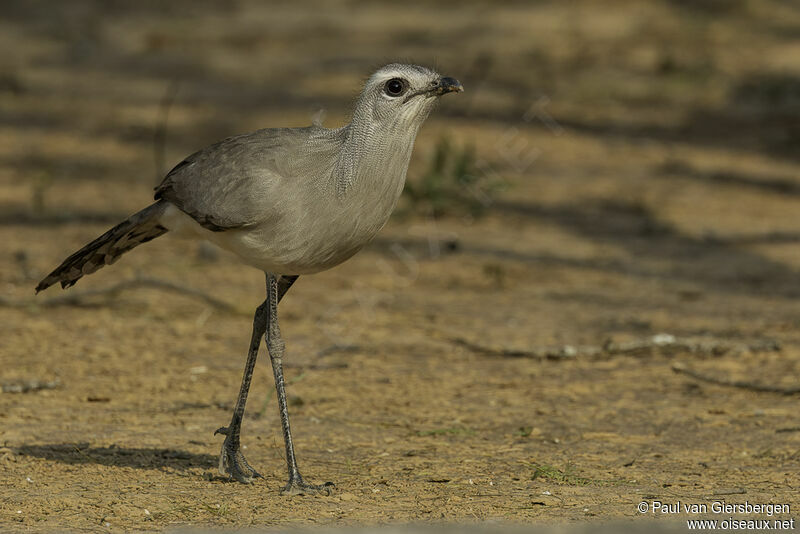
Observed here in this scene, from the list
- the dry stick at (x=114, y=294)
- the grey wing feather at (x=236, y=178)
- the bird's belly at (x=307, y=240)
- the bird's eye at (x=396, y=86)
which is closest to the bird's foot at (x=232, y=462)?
the bird's belly at (x=307, y=240)

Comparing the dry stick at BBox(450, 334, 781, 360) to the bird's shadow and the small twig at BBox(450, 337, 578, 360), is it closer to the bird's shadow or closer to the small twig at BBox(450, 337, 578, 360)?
the small twig at BBox(450, 337, 578, 360)

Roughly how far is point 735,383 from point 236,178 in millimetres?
3204

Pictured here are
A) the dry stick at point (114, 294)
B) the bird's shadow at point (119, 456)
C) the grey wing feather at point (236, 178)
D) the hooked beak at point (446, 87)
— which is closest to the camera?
the hooked beak at point (446, 87)

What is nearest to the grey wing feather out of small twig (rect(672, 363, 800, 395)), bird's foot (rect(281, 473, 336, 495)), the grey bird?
the grey bird

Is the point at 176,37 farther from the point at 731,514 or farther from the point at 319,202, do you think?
the point at 731,514

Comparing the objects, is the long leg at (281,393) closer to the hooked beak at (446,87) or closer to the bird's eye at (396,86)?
the bird's eye at (396,86)

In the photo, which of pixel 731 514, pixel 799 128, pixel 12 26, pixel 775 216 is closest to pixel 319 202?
pixel 731 514

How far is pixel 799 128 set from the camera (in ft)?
44.7

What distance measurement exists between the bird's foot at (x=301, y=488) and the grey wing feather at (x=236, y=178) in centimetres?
107

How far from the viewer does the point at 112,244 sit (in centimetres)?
541

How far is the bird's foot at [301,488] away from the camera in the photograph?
15.7 ft

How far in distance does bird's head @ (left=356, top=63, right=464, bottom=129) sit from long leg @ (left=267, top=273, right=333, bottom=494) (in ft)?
2.97

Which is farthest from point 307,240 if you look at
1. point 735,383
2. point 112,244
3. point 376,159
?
point 735,383

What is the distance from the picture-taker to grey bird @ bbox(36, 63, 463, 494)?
469 cm
